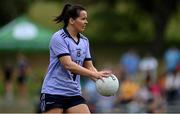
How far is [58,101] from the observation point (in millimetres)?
9781

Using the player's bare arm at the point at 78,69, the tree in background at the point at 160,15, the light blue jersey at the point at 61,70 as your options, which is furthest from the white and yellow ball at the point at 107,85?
the tree in background at the point at 160,15

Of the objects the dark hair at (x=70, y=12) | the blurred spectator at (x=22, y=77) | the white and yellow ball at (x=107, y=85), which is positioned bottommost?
the blurred spectator at (x=22, y=77)

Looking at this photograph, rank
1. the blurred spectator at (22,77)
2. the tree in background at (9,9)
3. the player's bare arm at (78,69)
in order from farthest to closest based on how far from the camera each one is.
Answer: the tree in background at (9,9) < the blurred spectator at (22,77) < the player's bare arm at (78,69)

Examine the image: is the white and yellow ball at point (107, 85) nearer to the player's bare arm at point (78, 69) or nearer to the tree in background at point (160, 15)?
the player's bare arm at point (78, 69)

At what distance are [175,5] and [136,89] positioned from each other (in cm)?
2255

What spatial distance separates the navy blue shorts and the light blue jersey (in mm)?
52

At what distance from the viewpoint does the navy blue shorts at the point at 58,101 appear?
32.1 feet

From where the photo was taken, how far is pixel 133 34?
49906 mm

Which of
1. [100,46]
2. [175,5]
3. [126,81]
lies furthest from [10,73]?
[100,46]

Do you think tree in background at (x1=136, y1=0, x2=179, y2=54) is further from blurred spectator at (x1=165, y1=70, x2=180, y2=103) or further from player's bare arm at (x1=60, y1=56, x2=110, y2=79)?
player's bare arm at (x1=60, y1=56, x2=110, y2=79)

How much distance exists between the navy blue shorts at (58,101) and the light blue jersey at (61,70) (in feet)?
→ 0.17

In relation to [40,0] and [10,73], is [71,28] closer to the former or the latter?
[10,73]

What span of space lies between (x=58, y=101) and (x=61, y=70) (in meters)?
0.39

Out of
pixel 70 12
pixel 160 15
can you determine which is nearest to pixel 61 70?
pixel 70 12
